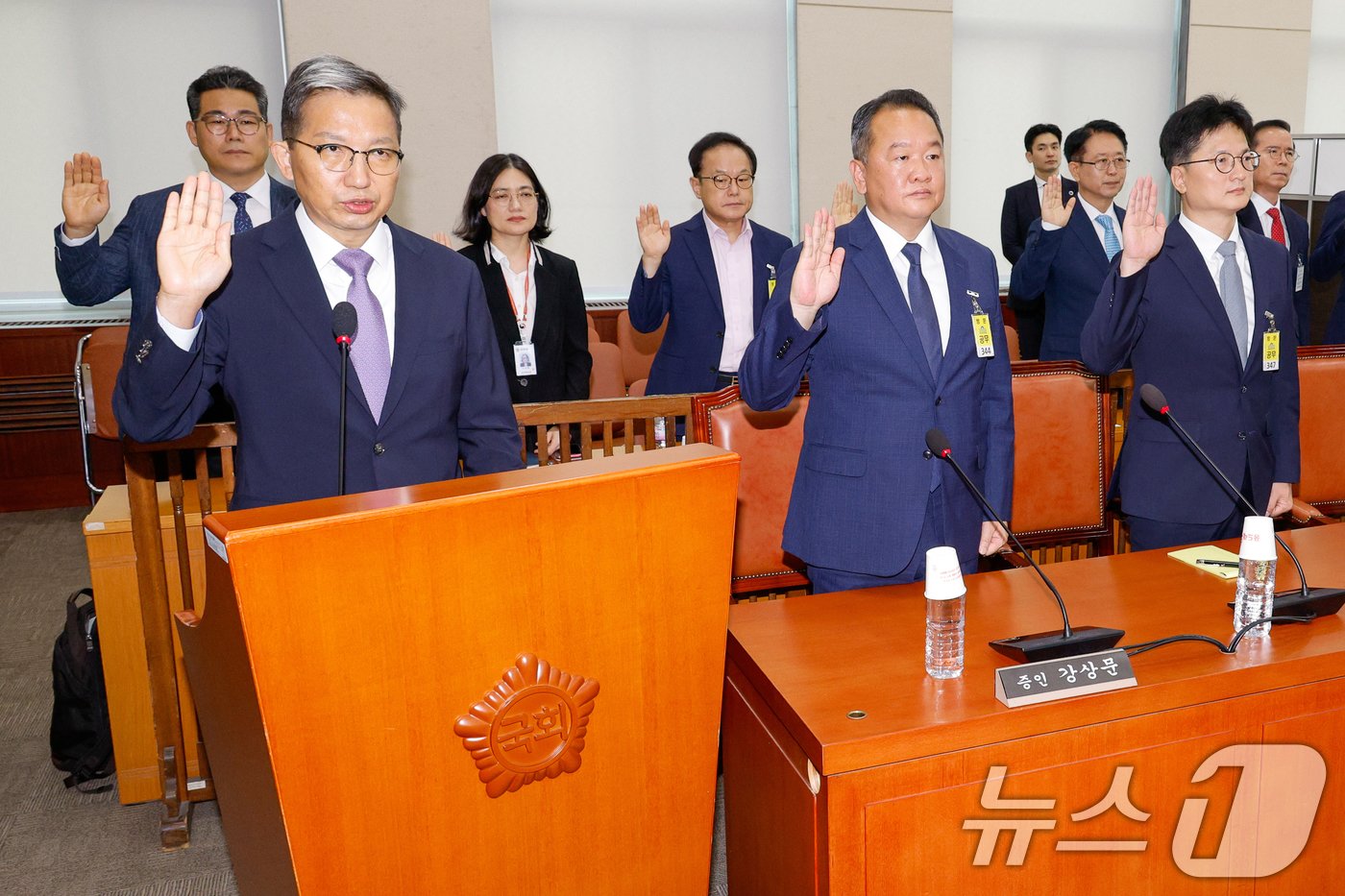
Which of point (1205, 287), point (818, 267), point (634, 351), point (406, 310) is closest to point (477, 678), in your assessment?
point (406, 310)

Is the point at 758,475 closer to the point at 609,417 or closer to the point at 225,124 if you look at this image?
the point at 609,417

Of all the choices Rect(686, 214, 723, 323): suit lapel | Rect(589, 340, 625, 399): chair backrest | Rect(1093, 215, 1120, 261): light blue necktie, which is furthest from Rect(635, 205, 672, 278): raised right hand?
Rect(1093, 215, 1120, 261): light blue necktie

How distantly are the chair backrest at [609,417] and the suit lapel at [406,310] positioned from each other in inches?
30.7

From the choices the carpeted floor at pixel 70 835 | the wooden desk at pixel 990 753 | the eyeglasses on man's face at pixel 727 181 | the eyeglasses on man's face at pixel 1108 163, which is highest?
the eyeglasses on man's face at pixel 1108 163

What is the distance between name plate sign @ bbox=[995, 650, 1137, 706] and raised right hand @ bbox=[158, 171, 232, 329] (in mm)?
1203

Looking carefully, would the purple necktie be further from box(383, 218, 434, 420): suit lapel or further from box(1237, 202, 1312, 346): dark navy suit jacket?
box(1237, 202, 1312, 346): dark navy suit jacket

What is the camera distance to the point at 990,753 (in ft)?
4.50

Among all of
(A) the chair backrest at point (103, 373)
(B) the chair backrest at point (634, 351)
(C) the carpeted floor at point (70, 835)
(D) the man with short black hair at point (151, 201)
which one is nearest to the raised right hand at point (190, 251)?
(D) the man with short black hair at point (151, 201)

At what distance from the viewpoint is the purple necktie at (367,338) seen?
5.48 feet

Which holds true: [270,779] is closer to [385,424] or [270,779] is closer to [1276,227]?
[385,424]

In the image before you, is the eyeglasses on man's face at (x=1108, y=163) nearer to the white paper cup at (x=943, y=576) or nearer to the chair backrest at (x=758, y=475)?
the chair backrest at (x=758, y=475)

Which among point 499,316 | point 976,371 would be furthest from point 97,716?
point 976,371

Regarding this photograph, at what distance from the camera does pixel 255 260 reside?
64.8 inches

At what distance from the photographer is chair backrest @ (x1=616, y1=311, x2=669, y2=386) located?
5.62 metres
